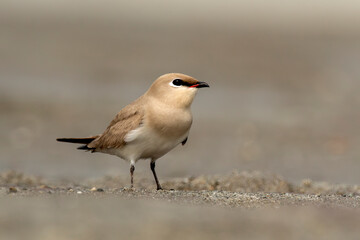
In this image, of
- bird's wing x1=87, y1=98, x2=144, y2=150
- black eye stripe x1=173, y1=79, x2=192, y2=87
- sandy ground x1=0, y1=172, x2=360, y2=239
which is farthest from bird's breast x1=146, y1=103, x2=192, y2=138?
sandy ground x1=0, y1=172, x2=360, y2=239

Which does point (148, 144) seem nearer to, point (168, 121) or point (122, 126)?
point (168, 121)

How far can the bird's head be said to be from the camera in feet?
25.2

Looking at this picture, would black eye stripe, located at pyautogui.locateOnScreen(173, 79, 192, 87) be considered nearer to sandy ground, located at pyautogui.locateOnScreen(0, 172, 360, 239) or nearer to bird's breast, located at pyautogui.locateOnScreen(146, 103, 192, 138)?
bird's breast, located at pyautogui.locateOnScreen(146, 103, 192, 138)

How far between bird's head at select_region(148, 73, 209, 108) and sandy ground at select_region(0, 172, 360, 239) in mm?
1014

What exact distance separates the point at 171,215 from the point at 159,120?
81.1 inches

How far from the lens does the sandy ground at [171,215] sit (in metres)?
5.11

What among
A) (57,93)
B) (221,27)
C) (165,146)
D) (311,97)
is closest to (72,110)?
(57,93)

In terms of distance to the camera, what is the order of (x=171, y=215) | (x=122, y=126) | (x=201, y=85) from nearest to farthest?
(x=171, y=215)
(x=201, y=85)
(x=122, y=126)

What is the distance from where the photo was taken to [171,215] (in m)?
5.63

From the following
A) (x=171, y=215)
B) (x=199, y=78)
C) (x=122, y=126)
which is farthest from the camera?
(x=199, y=78)

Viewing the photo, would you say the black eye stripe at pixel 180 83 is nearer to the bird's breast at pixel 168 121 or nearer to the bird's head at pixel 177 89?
the bird's head at pixel 177 89

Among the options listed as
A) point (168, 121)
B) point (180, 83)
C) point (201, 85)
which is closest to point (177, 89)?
point (180, 83)

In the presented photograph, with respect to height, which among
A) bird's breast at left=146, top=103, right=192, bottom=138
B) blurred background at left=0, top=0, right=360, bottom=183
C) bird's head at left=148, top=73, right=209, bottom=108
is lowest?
blurred background at left=0, top=0, right=360, bottom=183

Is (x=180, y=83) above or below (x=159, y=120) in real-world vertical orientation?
above
